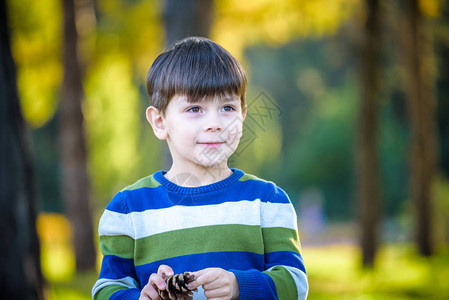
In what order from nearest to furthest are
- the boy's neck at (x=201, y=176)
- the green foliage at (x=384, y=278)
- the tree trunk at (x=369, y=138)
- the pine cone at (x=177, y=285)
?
the pine cone at (x=177, y=285)
the boy's neck at (x=201, y=176)
the green foliage at (x=384, y=278)
the tree trunk at (x=369, y=138)

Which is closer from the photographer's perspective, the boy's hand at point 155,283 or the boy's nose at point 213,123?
the boy's hand at point 155,283

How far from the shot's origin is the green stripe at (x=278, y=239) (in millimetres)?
1809

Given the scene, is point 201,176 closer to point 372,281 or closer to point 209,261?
point 209,261

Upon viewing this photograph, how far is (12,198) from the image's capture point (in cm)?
398

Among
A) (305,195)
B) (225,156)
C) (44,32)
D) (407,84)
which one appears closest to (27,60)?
(44,32)

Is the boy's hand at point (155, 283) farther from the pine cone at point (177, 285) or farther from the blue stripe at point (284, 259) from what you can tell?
the blue stripe at point (284, 259)

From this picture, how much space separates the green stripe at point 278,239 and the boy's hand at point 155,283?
342 millimetres

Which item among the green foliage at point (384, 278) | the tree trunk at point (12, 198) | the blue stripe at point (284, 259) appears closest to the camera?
A: the blue stripe at point (284, 259)


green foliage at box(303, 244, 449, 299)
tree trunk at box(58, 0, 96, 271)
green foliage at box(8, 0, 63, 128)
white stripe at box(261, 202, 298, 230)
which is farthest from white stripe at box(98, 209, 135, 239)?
green foliage at box(8, 0, 63, 128)

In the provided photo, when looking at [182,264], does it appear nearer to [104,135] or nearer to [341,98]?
[104,135]

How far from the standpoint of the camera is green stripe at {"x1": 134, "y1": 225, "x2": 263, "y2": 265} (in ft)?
5.82


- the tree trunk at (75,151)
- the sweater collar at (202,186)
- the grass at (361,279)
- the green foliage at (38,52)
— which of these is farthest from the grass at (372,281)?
the sweater collar at (202,186)

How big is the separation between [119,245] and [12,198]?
2.46m

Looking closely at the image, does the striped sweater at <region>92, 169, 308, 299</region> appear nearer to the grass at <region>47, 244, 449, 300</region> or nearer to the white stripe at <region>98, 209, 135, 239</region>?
the white stripe at <region>98, 209, 135, 239</region>
